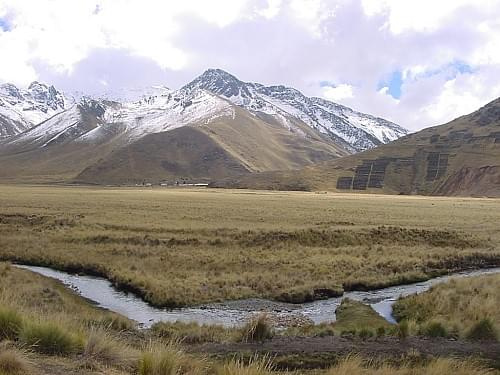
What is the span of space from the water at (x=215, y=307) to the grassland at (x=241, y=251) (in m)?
0.93

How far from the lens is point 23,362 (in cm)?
852

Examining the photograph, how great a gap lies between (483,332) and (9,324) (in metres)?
13.3

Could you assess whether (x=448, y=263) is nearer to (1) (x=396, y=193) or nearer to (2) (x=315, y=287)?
(2) (x=315, y=287)

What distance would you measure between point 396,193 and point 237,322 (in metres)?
180

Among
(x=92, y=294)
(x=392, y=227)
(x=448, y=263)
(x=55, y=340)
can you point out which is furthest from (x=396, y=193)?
(x=55, y=340)

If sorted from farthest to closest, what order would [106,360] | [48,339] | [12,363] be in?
[48,339] → [106,360] → [12,363]

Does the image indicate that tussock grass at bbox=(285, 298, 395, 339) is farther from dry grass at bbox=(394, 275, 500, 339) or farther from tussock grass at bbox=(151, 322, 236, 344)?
tussock grass at bbox=(151, 322, 236, 344)

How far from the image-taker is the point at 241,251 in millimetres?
39031

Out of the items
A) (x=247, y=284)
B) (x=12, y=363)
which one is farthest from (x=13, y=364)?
(x=247, y=284)

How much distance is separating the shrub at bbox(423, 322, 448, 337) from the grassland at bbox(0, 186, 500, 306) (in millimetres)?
11042

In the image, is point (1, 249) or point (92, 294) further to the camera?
point (1, 249)

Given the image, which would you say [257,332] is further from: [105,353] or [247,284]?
[247,284]

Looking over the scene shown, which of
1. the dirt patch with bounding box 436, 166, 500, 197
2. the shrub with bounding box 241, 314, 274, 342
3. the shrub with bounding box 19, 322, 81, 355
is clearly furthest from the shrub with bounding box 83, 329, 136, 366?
the dirt patch with bounding box 436, 166, 500, 197

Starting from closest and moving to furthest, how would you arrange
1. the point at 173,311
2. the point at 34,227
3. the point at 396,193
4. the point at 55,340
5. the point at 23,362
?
the point at 23,362 < the point at 55,340 < the point at 173,311 < the point at 34,227 < the point at 396,193
